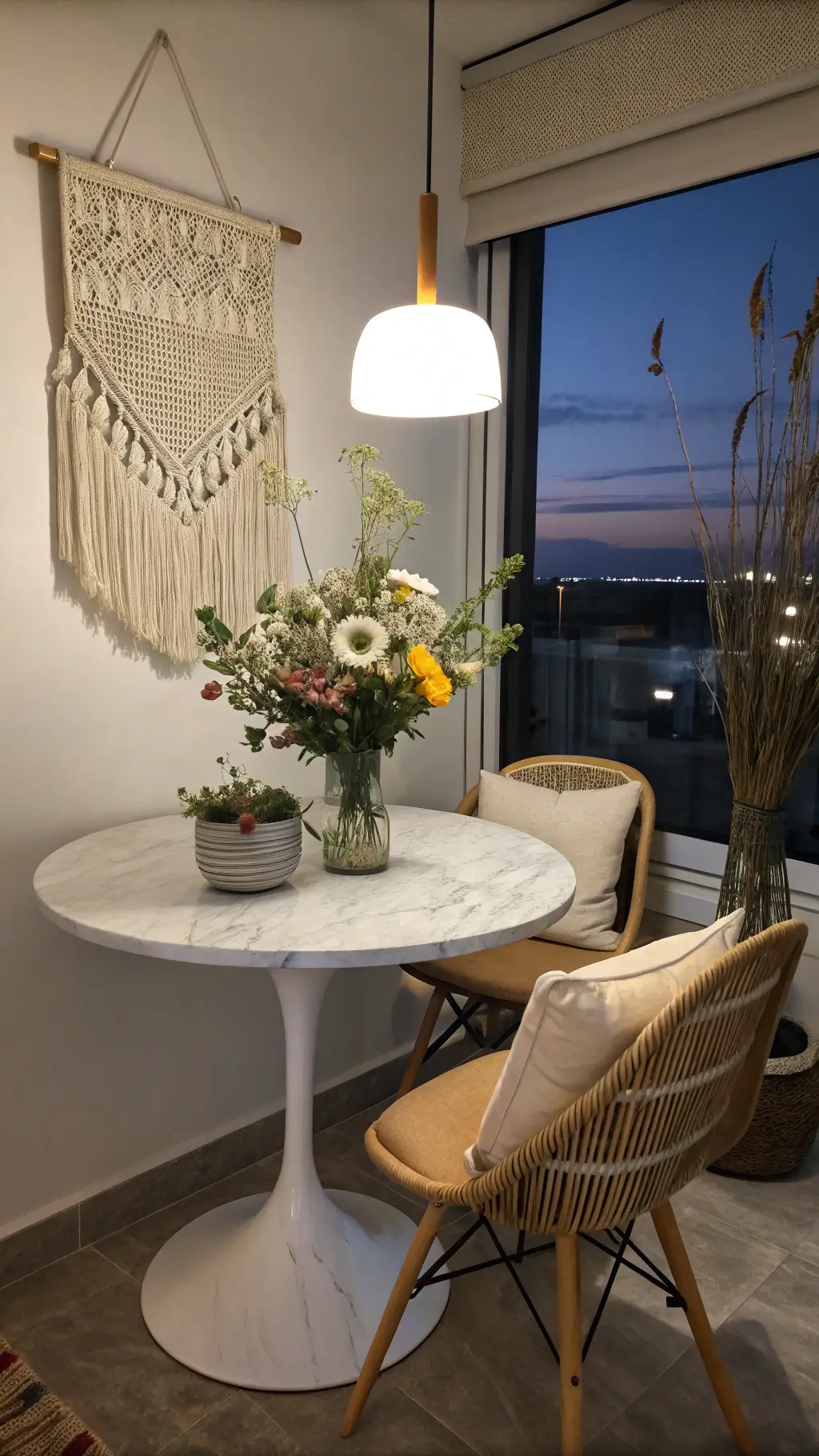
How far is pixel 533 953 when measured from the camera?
2.34m

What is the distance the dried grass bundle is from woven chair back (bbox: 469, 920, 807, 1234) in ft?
2.71

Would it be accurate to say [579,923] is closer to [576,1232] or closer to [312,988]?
[312,988]

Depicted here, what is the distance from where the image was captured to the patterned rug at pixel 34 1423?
1143 millimetres

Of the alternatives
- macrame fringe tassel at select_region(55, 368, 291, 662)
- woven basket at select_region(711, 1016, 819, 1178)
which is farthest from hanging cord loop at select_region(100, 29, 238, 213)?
woven basket at select_region(711, 1016, 819, 1178)

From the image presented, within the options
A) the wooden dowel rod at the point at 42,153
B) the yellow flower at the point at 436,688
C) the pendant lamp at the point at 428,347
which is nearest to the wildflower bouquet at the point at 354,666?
the yellow flower at the point at 436,688

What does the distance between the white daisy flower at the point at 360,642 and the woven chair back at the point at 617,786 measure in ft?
3.35

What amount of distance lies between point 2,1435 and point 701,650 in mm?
2123

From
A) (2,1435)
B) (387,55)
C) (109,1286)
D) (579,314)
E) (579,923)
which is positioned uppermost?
(387,55)

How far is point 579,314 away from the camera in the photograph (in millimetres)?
2797

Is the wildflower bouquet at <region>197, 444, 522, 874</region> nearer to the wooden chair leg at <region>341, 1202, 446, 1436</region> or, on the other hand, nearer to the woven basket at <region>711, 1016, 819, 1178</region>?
the wooden chair leg at <region>341, 1202, 446, 1436</region>

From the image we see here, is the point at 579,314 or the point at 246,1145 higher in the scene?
the point at 579,314

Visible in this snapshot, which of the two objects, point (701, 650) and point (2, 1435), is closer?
point (2, 1435)

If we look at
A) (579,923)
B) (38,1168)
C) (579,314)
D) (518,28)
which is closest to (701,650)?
(579,923)

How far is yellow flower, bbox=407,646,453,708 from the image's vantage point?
64.2 inches
